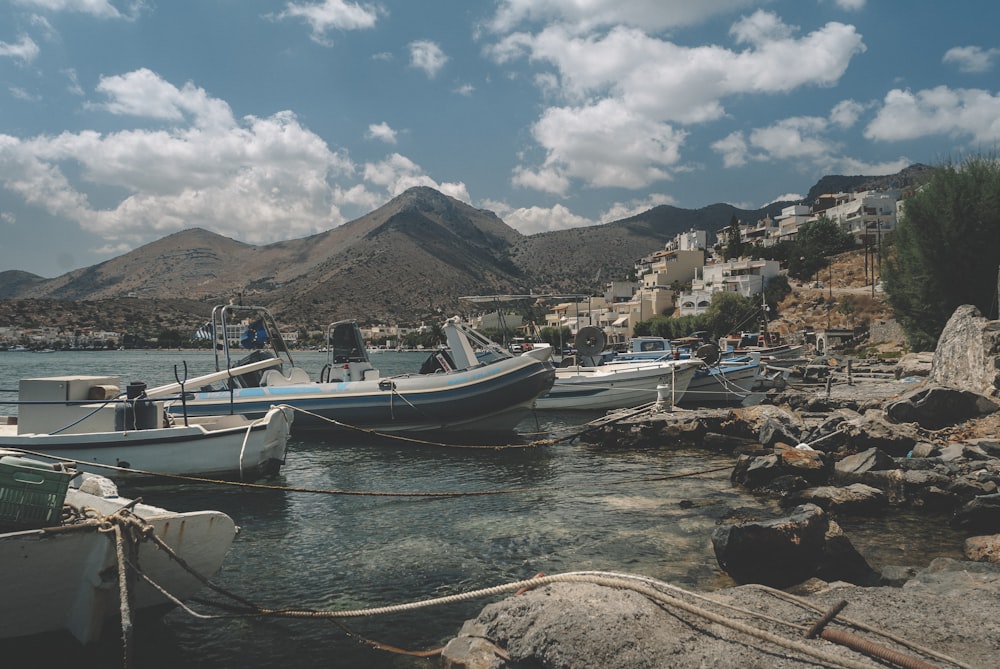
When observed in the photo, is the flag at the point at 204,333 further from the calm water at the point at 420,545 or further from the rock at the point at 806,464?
the rock at the point at 806,464

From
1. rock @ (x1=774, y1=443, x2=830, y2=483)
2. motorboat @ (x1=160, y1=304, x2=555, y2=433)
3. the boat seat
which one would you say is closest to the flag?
motorboat @ (x1=160, y1=304, x2=555, y2=433)

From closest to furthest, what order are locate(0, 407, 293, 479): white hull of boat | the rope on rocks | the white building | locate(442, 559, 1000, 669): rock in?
the rope on rocks
locate(442, 559, 1000, 669): rock
locate(0, 407, 293, 479): white hull of boat
the white building

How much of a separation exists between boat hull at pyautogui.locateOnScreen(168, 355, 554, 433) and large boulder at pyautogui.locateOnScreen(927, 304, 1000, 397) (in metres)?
11.3

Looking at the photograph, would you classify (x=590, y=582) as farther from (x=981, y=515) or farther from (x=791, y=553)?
(x=981, y=515)

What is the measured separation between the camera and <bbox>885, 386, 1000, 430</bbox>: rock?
14875 millimetres

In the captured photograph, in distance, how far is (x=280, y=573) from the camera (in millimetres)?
8352

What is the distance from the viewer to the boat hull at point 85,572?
16.8 feet

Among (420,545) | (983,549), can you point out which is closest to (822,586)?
(983,549)

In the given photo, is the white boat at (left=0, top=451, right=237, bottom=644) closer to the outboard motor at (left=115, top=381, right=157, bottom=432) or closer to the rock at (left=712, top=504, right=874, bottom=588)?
the rock at (left=712, top=504, right=874, bottom=588)

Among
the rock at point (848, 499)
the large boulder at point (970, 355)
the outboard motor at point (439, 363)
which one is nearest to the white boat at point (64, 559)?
the rock at point (848, 499)

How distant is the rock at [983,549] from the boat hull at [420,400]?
12552 millimetres

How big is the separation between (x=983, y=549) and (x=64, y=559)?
32.4 feet

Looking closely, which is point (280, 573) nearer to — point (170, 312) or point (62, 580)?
point (62, 580)

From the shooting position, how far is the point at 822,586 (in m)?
6.77
